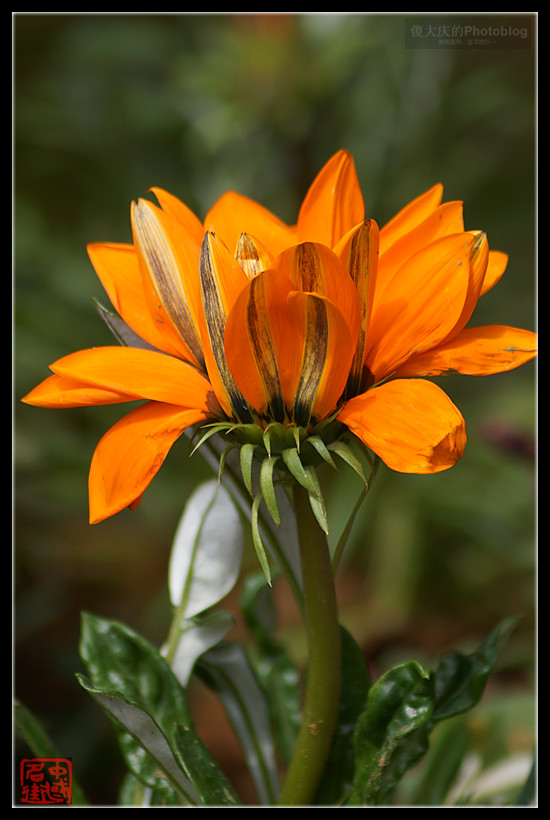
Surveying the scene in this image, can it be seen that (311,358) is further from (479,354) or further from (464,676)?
(464,676)

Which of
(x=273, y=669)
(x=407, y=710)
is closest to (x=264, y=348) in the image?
(x=407, y=710)

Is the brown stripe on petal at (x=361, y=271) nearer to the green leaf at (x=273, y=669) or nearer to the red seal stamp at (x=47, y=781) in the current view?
the green leaf at (x=273, y=669)

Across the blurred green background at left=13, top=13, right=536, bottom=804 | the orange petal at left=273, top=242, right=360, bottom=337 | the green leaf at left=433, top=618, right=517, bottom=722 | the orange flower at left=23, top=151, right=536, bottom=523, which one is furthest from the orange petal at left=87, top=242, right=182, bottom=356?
the blurred green background at left=13, top=13, right=536, bottom=804

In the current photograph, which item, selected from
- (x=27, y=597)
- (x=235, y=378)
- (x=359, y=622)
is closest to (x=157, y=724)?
(x=235, y=378)

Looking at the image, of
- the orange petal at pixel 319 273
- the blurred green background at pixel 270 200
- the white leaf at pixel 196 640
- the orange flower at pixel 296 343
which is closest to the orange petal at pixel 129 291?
the orange flower at pixel 296 343

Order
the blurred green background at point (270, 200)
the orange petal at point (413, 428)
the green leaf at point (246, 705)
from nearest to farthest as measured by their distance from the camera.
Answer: the orange petal at point (413, 428) < the green leaf at point (246, 705) < the blurred green background at point (270, 200)
